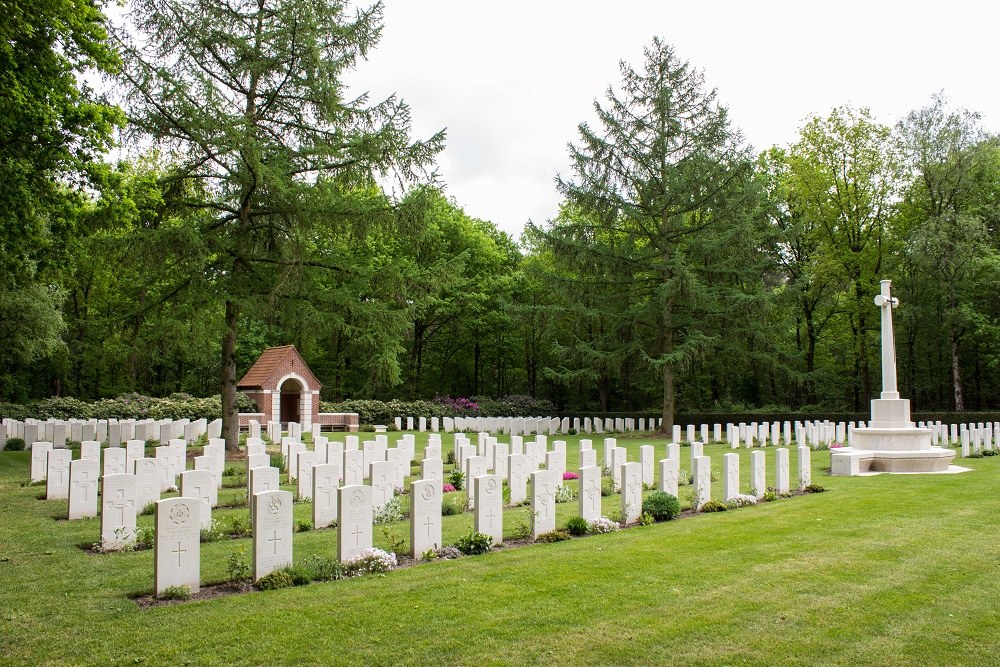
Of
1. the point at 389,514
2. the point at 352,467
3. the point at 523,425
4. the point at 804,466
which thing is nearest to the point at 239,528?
the point at 389,514

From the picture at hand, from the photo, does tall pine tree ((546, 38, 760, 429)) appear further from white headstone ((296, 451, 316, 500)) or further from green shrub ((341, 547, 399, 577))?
green shrub ((341, 547, 399, 577))

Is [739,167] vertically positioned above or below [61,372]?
above

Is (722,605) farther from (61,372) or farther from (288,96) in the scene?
(61,372)

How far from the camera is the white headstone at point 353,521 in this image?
22.7 feet

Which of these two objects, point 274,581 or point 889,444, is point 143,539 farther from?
point 889,444

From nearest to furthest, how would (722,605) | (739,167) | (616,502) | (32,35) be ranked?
(722,605) < (32,35) < (616,502) < (739,167)

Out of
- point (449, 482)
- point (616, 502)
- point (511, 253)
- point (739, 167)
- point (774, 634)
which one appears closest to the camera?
point (774, 634)

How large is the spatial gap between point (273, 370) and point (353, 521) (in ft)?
73.0

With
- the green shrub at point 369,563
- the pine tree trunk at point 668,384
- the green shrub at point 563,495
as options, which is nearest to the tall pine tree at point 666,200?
the pine tree trunk at point 668,384

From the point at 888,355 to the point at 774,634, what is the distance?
1348 cm

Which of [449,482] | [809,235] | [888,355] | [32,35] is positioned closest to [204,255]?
[32,35]

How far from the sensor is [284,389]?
3050 centimetres

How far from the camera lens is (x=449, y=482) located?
525 inches

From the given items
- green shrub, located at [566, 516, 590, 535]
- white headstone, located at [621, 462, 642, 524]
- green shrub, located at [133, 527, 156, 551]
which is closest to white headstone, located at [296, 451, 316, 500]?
green shrub, located at [133, 527, 156, 551]
